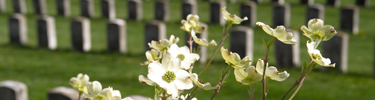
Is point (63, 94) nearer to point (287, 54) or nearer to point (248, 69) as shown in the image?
point (248, 69)

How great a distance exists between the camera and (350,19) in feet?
23.4

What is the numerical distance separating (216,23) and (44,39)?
2599 millimetres

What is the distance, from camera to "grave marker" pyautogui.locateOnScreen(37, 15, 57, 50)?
6223mm

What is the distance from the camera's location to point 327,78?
4.93 meters

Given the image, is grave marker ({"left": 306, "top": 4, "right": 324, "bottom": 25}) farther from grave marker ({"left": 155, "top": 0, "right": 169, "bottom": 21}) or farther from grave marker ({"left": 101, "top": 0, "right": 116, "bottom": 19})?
grave marker ({"left": 101, "top": 0, "right": 116, "bottom": 19})

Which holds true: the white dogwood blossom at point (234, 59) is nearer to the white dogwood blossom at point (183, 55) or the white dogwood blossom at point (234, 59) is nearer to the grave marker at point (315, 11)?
the white dogwood blossom at point (183, 55)

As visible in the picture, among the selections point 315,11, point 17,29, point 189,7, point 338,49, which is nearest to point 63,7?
point 189,7

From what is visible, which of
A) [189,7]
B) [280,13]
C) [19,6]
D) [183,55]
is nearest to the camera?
[183,55]

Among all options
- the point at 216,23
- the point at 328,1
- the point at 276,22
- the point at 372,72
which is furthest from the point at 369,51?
the point at 328,1

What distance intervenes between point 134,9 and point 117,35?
7.36 ft

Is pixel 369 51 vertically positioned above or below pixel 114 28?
below

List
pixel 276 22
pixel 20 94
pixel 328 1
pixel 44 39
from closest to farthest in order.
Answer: pixel 20 94 < pixel 44 39 < pixel 276 22 < pixel 328 1

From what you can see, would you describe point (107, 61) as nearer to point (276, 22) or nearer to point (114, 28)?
point (114, 28)

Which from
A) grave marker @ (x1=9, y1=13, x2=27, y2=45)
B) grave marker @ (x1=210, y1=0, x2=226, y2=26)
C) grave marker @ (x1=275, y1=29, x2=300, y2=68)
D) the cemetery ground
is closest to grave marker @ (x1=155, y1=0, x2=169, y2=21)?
the cemetery ground
